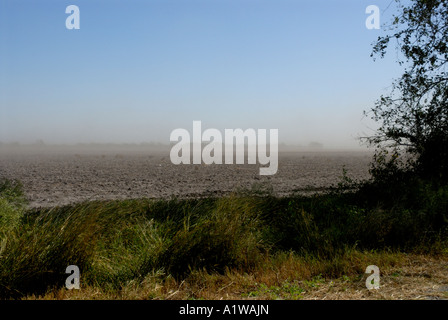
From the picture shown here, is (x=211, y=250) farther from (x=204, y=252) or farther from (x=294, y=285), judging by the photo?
(x=294, y=285)

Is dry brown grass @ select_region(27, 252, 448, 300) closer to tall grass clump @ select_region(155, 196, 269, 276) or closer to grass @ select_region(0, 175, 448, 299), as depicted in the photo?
grass @ select_region(0, 175, 448, 299)

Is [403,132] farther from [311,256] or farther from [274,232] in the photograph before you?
[311,256]

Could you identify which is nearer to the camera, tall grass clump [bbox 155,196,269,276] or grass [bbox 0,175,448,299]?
grass [bbox 0,175,448,299]

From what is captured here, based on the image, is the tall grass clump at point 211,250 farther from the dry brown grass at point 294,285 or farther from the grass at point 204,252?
the dry brown grass at point 294,285

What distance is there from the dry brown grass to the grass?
0.02 metres

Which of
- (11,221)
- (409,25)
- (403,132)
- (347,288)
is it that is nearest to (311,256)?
(347,288)

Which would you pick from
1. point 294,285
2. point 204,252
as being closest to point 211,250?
point 204,252

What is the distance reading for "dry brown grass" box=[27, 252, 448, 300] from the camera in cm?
479

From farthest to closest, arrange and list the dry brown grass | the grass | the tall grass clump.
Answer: the tall grass clump → the grass → the dry brown grass

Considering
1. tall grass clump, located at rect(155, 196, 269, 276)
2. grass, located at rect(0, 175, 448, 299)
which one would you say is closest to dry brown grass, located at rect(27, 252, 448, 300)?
grass, located at rect(0, 175, 448, 299)

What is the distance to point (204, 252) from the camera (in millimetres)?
5977

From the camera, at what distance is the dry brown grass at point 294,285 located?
4793 mm

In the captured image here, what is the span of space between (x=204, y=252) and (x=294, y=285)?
144 centimetres
